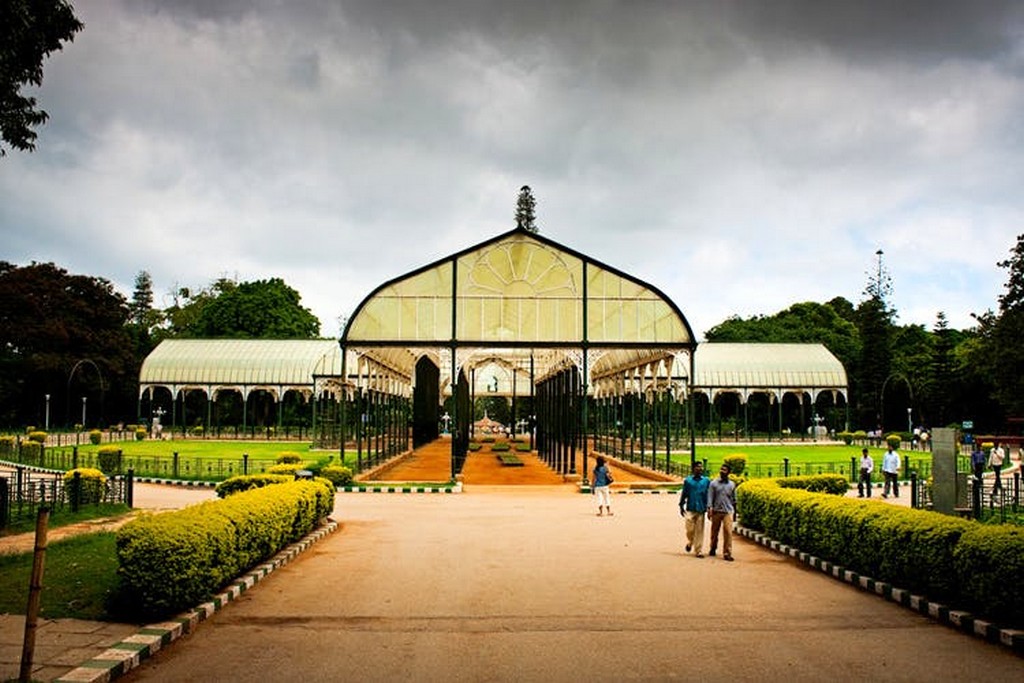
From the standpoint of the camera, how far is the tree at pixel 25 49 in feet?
42.5

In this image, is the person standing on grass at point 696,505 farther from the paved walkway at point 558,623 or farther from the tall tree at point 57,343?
the tall tree at point 57,343

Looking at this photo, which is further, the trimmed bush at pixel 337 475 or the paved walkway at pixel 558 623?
the trimmed bush at pixel 337 475

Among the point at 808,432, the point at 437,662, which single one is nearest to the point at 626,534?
the point at 437,662

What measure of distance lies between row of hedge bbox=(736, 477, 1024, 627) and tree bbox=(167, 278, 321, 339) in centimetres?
7277

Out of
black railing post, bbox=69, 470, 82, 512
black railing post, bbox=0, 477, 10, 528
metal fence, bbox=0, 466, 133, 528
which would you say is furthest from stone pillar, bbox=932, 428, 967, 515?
black railing post, bbox=69, 470, 82, 512

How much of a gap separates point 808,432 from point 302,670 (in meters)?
70.5

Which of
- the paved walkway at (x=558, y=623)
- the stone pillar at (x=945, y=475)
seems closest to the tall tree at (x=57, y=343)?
the paved walkway at (x=558, y=623)

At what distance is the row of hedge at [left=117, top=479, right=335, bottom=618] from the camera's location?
9633 mm

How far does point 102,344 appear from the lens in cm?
7269

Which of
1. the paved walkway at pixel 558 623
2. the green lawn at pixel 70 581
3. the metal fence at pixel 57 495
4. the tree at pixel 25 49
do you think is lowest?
the paved walkway at pixel 558 623

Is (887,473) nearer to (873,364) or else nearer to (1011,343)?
(1011,343)

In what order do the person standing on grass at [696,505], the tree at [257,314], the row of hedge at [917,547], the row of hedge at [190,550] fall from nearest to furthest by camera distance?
1. the row of hedge at [917,547]
2. the row of hedge at [190,550]
3. the person standing on grass at [696,505]
4. the tree at [257,314]

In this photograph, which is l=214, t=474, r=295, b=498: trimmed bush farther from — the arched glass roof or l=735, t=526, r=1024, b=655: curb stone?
the arched glass roof

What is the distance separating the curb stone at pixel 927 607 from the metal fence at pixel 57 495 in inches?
575
